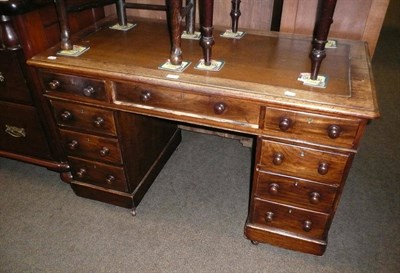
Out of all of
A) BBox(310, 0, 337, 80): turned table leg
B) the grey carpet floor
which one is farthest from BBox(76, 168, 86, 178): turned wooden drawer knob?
BBox(310, 0, 337, 80): turned table leg

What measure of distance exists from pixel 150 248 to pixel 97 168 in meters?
0.51

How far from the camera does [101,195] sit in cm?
187

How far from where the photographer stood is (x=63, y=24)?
1.46 metres

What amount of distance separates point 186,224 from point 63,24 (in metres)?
1.19

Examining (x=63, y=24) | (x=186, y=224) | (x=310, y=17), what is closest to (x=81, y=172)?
(x=186, y=224)

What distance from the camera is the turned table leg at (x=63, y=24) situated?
143 centimetres

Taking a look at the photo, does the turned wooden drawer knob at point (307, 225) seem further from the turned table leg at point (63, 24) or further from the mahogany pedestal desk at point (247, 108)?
the turned table leg at point (63, 24)

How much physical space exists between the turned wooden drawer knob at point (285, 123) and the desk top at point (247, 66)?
3.1 inches

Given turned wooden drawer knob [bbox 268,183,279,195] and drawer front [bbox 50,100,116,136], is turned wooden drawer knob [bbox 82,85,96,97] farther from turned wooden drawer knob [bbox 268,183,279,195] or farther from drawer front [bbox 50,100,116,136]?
turned wooden drawer knob [bbox 268,183,279,195]

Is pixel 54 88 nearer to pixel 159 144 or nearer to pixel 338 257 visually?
pixel 159 144

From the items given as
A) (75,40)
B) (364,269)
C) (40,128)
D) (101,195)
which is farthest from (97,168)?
(364,269)

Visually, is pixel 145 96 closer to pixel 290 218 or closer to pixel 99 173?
pixel 99 173

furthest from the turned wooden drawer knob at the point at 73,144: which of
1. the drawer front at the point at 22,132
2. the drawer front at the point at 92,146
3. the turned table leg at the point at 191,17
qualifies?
the turned table leg at the point at 191,17

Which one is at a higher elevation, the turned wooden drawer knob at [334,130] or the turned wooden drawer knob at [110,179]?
the turned wooden drawer knob at [334,130]
